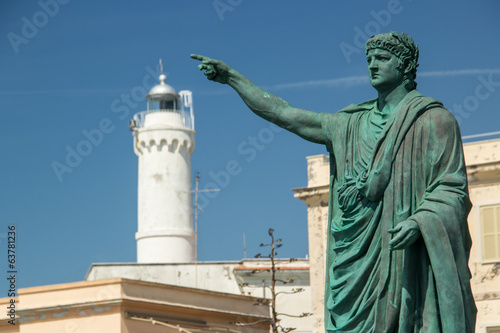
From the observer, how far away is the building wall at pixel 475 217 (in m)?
27.7

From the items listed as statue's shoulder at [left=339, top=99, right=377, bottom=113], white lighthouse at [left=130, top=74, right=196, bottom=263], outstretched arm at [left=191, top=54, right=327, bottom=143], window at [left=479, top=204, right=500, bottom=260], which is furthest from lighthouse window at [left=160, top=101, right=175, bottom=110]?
statue's shoulder at [left=339, top=99, right=377, bottom=113]

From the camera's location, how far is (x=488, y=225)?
27.7 m

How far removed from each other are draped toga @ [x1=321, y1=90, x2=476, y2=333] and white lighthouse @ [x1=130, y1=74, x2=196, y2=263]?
55.8m

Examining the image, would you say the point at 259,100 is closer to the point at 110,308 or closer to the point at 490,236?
the point at 490,236

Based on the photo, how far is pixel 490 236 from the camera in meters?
27.5

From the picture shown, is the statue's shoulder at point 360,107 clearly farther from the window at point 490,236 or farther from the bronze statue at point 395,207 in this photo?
the window at point 490,236

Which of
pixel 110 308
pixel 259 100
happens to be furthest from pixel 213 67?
pixel 110 308

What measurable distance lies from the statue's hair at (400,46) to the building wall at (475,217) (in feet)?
72.5

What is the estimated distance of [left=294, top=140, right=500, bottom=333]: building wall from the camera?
27656mm

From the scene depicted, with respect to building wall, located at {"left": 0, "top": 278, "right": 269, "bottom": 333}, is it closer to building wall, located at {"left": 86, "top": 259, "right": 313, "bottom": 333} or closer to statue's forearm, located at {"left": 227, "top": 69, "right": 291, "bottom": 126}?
building wall, located at {"left": 86, "top": 259, "right": 313, "bottom": 333}

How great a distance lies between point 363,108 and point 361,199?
1.95 feet

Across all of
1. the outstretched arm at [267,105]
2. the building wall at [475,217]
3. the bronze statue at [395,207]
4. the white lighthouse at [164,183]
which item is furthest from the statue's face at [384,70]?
the white lighthouse at [164,183]

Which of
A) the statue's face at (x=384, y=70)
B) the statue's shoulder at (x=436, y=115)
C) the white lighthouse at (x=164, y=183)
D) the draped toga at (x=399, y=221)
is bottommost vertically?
the draped toga at (x=399, y=221)

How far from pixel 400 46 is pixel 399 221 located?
92cm
